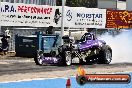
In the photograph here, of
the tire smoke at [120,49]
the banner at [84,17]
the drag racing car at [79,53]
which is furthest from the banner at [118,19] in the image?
the drag racing car at [79,53]

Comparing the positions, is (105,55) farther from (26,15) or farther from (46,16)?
(46,16)

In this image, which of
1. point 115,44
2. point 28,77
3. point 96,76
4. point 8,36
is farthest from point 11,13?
point 96,76

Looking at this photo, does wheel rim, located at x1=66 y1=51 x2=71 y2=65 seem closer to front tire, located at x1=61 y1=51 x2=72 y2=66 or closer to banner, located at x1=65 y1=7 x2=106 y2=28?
front tire, located at x1=61 y1=51 x2=72 y2=66

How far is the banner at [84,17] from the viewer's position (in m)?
30.5

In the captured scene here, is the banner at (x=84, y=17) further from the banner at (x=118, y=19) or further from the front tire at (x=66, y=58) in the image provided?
the front tire at (x=66, y=58)

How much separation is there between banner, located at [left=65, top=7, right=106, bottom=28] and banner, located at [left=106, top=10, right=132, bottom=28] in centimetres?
56

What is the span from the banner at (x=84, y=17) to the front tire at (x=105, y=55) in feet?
28.4

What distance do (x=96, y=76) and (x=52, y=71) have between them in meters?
10.6

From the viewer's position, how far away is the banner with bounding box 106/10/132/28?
1334 inches

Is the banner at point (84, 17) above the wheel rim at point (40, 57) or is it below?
above

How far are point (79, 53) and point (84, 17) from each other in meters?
11.3

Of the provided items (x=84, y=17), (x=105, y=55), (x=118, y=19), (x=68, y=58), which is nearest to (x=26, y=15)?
(x=84, y=17)

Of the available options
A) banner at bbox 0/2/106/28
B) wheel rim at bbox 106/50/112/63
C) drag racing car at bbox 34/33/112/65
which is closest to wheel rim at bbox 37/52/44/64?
drag racing car at bbox 34/33/112/65

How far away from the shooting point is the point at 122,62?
77.7 feet
